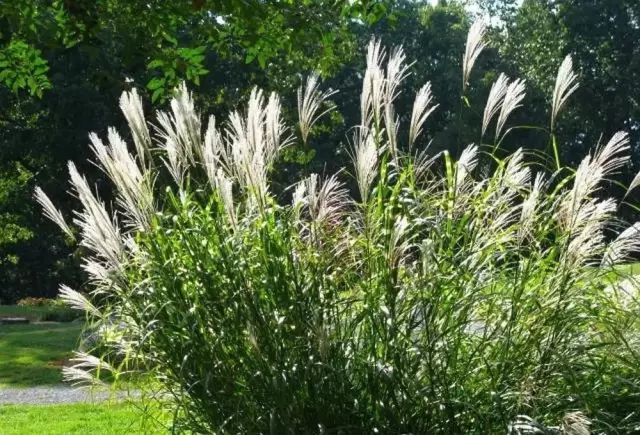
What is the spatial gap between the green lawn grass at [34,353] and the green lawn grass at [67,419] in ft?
4.33

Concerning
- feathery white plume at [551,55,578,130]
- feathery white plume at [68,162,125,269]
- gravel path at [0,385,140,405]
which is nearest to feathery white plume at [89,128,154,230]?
feathery white plume at [68,162,125,269]

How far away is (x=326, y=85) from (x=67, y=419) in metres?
33.5

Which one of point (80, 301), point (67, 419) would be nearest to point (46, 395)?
point (67, 419)

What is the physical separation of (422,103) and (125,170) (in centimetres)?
120

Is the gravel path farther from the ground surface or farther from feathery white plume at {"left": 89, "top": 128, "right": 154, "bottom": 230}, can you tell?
feathery white plume at {"left": 89, "top": 128, "right": 154, "bottom": 230}

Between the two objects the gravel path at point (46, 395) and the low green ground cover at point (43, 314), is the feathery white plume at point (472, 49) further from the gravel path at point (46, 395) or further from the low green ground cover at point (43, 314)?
the low green ground cover at point (43, 314)

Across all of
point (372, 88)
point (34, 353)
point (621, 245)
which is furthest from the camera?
point (34, 353)

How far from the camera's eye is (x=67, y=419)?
850 cm

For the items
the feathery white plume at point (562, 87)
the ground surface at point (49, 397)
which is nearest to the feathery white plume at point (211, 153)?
the ground surface at point (49, 397)

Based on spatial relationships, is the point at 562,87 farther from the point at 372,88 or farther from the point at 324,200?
the point at 324,200

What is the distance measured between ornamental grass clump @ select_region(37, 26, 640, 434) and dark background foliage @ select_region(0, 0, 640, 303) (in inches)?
70.3

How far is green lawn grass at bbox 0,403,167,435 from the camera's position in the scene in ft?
25.3

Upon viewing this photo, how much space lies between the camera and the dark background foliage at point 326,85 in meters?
6.02

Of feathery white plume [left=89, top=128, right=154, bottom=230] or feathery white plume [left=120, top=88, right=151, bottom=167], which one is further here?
feathery white plume [left=120, top=88, right=151, bottom=167]
